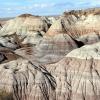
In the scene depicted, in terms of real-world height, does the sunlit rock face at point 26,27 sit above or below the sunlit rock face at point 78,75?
below

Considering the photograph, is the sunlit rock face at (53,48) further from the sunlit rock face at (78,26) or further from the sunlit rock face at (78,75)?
the sunlit rock face at (78,75)

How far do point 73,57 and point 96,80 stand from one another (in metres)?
3.88

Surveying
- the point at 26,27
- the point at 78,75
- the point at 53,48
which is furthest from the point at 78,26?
the point at 78,75

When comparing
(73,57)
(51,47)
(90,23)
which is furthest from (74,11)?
(73,57)

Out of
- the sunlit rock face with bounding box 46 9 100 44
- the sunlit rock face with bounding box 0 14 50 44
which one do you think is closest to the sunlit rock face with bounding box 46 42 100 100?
the sunlit rock face with bounding box 46 9 100 44

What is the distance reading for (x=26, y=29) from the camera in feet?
333

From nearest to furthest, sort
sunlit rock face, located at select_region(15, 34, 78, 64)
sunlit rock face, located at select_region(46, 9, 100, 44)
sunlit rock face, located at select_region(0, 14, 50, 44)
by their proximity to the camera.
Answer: sunlit rock face, located at select_region(15, 34, 78, 64), sunlit rock face, located at select_region(46, 9, 100, 44), sunlit rock face, located at select_region(0, 14, 50, 44)

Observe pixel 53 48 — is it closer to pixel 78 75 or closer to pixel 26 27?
pixel 78 75

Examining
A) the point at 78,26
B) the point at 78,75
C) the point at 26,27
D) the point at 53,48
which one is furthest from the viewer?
the point at 26,27

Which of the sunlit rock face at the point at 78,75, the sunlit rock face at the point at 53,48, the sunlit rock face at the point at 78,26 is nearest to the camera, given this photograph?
the sunlit rock face at the point at 78,75

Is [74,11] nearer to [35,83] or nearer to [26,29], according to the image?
[26,29]

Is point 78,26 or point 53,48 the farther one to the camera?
point 78,26

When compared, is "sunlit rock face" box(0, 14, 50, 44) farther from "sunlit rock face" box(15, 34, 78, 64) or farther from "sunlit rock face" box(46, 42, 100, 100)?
"sunlit rock face" box(46, 42, 100, 100)

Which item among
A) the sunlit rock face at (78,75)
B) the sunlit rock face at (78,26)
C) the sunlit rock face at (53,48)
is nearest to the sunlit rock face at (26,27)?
the sunlit rock face at (78,26)
